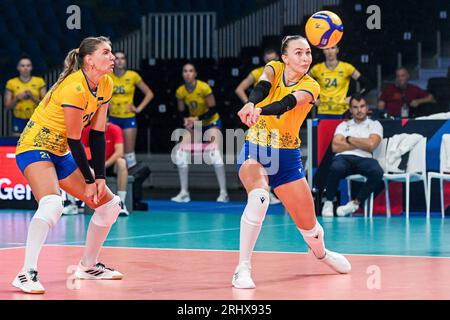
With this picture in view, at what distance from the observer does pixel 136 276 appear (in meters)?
8.22

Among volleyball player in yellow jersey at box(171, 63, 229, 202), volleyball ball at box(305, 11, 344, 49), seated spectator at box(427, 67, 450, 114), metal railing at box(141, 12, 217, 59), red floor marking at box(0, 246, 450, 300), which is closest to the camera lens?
red floor marking at box(0, 246, 450, 300)

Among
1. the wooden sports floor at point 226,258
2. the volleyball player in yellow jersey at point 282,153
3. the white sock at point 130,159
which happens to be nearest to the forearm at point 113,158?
the wooden sports floor at point 226,258

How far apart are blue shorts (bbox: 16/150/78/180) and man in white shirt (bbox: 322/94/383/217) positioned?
6.88 metres

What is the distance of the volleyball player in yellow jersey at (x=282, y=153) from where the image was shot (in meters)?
7.84

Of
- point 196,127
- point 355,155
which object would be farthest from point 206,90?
point 355,155

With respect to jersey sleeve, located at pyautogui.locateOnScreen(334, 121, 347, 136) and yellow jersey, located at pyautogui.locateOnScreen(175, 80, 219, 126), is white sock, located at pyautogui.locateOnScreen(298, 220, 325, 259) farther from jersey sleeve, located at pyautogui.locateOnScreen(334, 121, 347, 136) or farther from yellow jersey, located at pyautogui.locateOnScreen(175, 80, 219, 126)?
yellow jersey, located at pyautogui.locateOnScreen(175, 80, 219, 126)

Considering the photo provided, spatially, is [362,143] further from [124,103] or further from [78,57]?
[78,57]

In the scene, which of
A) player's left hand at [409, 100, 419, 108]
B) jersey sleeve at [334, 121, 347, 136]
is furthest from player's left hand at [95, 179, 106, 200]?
player's left hand at [409, 100, 419, 108]

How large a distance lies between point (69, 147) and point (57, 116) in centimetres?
27

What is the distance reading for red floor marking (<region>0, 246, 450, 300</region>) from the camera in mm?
7188

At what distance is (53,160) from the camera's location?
7.73m

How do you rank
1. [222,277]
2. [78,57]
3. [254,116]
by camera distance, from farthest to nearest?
[222,277]
[78,57]
[254,116]

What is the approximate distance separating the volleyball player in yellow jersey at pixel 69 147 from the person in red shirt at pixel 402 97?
10015 millimetres
